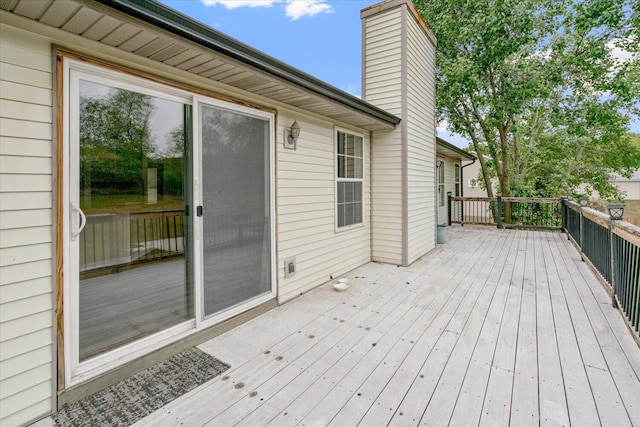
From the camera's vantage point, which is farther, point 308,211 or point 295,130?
point 308,211

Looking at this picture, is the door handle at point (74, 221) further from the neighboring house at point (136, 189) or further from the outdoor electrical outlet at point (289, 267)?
the outdoor electrical outlet at point (289, 267)

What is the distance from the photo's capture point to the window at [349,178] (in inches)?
185

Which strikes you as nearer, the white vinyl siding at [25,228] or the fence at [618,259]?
the white vinyl siding at [25,228]

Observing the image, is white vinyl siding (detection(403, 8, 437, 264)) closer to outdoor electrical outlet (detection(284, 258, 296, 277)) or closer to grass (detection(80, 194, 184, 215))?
outdoor electrical outlet (detection(284, 258, 296, 277))

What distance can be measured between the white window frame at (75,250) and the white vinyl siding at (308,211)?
1034 millimetres

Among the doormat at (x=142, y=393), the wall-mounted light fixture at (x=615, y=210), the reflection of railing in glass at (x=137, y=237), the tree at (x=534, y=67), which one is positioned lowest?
the doormat at (x=142, y=393)

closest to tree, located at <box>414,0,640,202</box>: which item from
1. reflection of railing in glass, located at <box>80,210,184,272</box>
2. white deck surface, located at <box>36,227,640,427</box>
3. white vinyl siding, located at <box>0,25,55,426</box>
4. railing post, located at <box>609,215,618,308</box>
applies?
railing post, located at <box>609,215,618,308</box>

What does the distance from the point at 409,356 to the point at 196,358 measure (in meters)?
1.63

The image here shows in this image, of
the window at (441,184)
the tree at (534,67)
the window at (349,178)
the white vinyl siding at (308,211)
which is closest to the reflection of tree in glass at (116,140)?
the white vinyl siding at (308,211)

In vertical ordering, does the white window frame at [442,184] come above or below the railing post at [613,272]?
above

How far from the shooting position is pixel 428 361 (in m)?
2.42

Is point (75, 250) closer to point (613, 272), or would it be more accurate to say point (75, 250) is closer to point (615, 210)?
point (613, 272)

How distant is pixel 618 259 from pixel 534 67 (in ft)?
26.8

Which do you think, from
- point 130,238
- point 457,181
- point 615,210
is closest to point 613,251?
point 615,210
